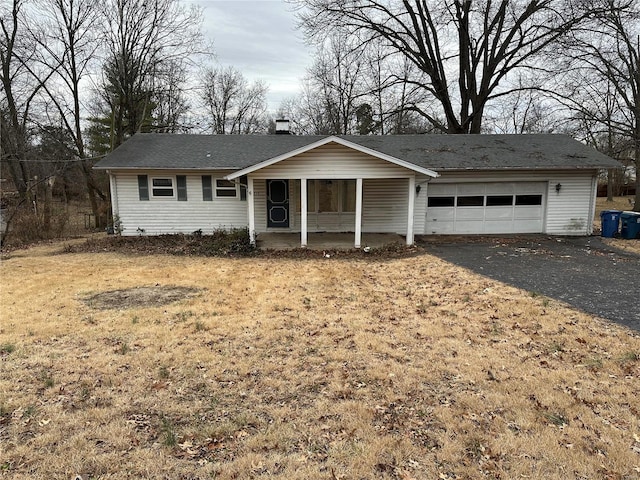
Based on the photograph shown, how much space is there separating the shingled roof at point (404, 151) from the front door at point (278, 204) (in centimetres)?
105

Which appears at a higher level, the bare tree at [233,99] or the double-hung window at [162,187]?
the bare tree at [233,99]

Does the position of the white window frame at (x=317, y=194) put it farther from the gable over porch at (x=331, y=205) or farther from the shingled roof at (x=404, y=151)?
the shingled roof at (x=404, y=151)

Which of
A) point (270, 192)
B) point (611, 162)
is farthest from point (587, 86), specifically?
point (270, 192)

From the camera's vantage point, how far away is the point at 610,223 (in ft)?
44.2

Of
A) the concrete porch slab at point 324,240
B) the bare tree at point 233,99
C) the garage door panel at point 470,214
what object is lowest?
the concrete porch slab at point 324,240

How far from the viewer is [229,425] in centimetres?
324

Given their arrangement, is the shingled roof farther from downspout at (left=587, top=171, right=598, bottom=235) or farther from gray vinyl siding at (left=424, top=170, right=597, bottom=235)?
downspout at (left=587, top=171, right=598, bottom=235)

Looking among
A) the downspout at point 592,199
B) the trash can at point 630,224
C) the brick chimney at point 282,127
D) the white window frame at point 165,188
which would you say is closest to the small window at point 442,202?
the downspout at point 592,199

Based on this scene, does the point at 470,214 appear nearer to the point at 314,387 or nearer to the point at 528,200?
the point at 528,200

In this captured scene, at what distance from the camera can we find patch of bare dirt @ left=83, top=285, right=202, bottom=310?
659 centimetres

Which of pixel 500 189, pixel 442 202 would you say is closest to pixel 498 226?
pixel 500 189

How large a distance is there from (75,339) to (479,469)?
4833mm

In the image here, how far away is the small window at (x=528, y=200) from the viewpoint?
14.0m

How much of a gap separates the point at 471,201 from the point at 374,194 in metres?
3.48
